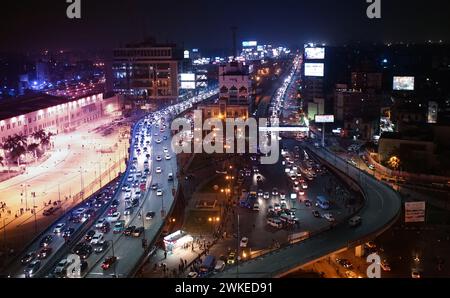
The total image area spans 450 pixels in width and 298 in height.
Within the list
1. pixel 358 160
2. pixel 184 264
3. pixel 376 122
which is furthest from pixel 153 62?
pixel 184 264

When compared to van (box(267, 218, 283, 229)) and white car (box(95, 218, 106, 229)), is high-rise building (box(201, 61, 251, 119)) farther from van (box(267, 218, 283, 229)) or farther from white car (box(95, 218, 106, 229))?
white car (box(95, 218, 106, 229))

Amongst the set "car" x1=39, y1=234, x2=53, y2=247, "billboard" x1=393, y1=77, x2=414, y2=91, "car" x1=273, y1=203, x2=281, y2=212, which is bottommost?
"car" x1=273, y1=203, x2=281, y2=212

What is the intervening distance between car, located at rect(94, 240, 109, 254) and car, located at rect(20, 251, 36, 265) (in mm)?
594

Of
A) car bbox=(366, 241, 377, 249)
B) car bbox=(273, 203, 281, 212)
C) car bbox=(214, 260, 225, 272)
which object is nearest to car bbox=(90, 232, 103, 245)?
car bbox=(214, 260, 225, 272)

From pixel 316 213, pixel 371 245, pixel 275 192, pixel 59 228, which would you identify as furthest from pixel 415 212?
pixel 59 228

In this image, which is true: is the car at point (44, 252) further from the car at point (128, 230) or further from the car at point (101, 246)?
the car at point (128, 230)

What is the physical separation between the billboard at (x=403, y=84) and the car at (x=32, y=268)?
1235cm

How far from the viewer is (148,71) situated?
19.2 meters

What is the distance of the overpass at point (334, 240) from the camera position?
4121 mm

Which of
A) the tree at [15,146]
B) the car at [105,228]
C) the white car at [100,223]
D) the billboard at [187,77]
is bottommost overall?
the car at [105,228]

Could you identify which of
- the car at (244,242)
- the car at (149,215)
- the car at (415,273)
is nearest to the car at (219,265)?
the car at (244,242)

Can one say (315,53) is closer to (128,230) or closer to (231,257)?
(231,257)

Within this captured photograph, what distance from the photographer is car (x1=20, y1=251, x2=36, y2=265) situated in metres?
4.53
